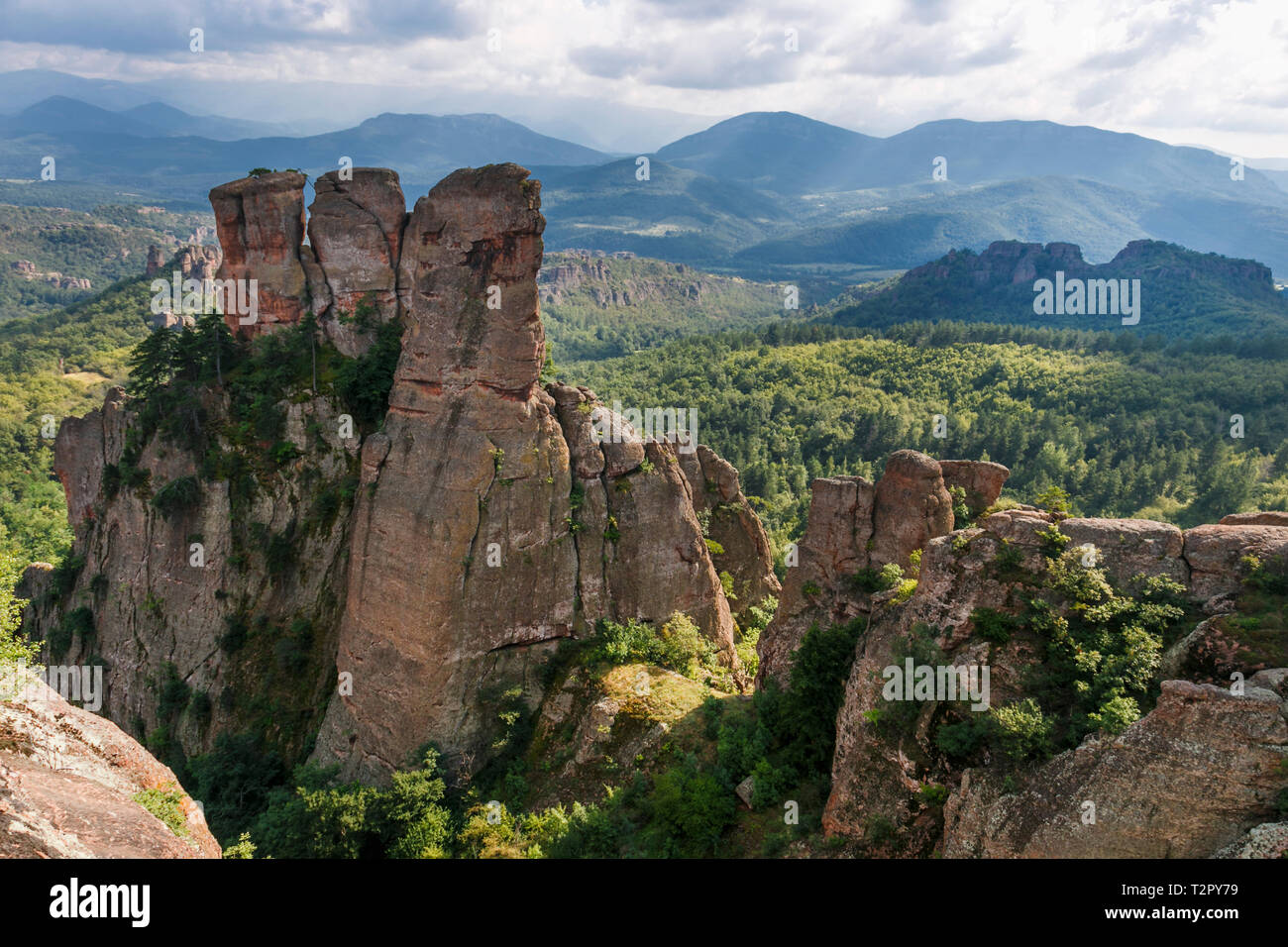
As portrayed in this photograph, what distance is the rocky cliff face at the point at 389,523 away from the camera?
28844 mm

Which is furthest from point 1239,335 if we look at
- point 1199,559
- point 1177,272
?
point 1199,559

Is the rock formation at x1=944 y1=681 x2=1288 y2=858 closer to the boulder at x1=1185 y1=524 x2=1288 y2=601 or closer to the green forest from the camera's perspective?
the boulder at x1=1185 y1=524 x2=1288 y2=601

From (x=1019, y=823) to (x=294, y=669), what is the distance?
28534 millimetres

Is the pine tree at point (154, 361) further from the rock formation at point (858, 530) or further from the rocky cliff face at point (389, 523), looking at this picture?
the rock formation at point (858, 530)

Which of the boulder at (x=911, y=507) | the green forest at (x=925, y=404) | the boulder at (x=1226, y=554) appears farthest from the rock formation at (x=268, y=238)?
the green forest at (x=925, y=404)

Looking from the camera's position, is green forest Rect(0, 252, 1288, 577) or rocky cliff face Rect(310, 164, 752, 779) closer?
rocky cliff face Rect(310, 164, 752, 779)

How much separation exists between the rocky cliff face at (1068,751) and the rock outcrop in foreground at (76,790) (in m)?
15.6

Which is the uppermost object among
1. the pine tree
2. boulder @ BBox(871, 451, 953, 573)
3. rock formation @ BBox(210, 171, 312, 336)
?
rock formation @ BBox(210, 171, 312, 336)

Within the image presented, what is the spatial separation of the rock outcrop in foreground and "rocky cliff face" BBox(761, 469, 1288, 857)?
51.1 ft

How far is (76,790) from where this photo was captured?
15.0 metres

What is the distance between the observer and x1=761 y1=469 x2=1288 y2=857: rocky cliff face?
45.7 ft

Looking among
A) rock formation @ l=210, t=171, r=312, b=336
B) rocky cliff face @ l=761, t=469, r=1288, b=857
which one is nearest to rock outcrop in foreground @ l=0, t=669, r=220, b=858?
rocky cliff face @ l=761, t=469, r=1288, b=857

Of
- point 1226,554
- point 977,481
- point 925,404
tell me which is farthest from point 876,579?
point 925,404

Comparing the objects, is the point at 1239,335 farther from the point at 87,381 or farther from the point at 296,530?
the point at 87,381
